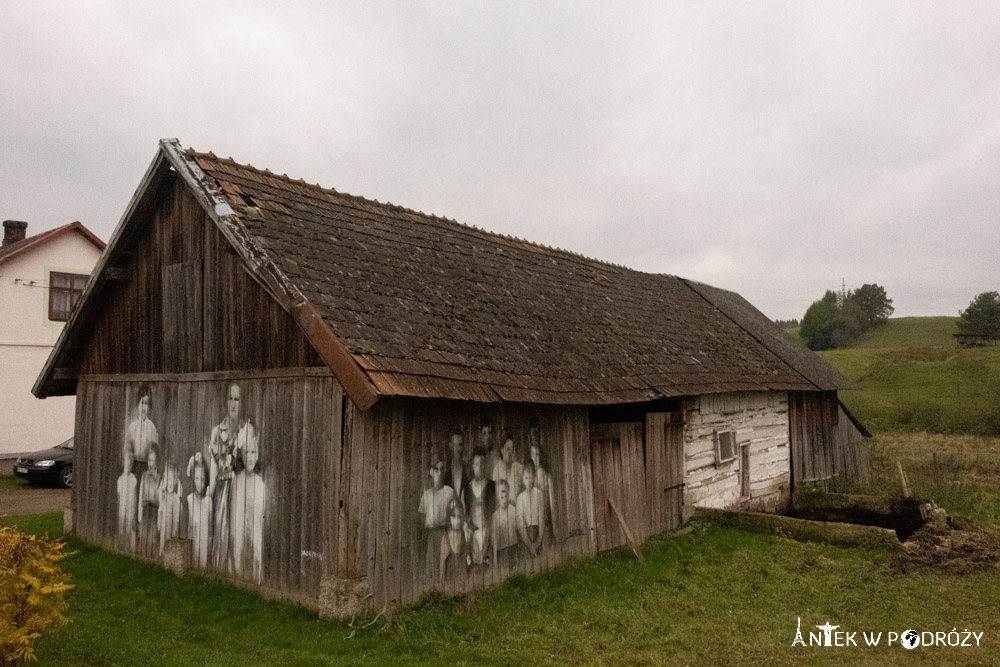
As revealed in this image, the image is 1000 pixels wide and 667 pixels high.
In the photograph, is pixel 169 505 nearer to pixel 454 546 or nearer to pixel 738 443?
pixel 454 546

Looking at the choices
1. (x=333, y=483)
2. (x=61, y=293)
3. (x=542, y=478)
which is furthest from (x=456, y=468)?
(x=61, y=293)

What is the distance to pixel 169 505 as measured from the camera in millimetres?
9547

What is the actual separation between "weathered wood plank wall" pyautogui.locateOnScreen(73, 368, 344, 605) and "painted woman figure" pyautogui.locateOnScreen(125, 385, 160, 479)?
0.02 m

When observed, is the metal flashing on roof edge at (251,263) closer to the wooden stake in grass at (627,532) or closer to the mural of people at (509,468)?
the mural of people at (509,468)

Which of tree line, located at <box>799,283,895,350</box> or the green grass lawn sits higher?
tree line, located at <box>799,283,895,350</box>

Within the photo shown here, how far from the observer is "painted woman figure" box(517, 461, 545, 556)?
29.7 ft

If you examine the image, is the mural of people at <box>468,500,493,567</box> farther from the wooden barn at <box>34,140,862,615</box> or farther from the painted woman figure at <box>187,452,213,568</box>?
the painted woman figure at <box>187,452,213,568</box>

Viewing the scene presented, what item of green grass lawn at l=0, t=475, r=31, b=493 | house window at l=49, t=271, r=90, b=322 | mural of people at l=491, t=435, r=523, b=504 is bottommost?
green grass lawn at l=0, t=475, r=31, b=493

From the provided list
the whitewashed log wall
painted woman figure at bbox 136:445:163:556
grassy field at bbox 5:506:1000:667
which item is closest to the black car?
grassy field at bbox 5:506:1000:667

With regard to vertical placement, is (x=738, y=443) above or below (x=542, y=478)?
below

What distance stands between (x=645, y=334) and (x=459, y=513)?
7.05 m

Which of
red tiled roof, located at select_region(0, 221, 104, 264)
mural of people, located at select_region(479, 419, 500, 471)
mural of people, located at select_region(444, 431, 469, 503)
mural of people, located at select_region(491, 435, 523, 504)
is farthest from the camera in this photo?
red tiled roof, located at select_region(0, 221, 104, 264)

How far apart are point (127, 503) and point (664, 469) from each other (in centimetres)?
865

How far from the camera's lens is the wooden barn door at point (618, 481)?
416 inches
